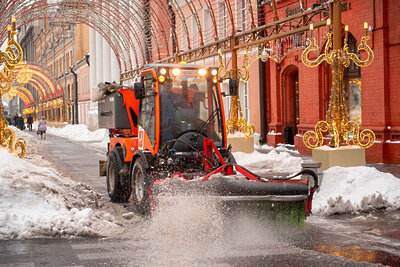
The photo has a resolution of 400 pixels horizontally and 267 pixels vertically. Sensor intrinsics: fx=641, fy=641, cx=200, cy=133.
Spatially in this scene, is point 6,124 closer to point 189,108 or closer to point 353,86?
point 189,108

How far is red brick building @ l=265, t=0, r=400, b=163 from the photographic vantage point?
1838 centimetres

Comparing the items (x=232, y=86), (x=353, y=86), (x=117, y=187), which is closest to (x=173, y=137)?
(x=232, y=86)

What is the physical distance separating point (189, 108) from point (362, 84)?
34.1 feet

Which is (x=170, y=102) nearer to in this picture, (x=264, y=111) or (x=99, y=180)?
(x=99, y=180)

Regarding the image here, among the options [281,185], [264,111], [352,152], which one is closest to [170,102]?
[281,185]

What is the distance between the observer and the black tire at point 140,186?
404 inches

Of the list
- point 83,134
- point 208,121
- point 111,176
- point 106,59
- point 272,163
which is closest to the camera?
point 208,121

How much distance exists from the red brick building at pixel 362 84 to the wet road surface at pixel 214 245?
9.20m

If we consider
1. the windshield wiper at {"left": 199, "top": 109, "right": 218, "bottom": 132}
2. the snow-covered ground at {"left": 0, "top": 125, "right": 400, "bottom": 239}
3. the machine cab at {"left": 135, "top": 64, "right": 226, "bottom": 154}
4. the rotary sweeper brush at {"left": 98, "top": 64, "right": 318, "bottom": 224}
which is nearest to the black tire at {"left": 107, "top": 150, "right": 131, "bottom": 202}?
Result: the rotary sweeper brush at {"left": 98, "top": 64, "right": 318, "bottom": 224}

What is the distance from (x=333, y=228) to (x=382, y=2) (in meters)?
11.0

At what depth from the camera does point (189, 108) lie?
10.8 meters

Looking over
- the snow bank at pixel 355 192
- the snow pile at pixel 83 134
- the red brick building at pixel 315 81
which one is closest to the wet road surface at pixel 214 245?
the snow bank at pixel 355 192

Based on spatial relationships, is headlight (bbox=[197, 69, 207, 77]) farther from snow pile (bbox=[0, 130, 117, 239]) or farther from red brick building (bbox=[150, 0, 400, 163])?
red brick building (bbox=[150, 0, 400, 163])

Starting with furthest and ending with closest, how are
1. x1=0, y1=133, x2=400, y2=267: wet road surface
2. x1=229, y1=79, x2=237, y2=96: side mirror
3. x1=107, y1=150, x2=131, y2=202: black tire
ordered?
1. x1=107, y1=150, x2=131, y2=202: black tire
2. x1=229, y1=79, x2=237, y2=96: side mirror
3. x1=0, y1=133, x2=400, y2=267: wet road surface
